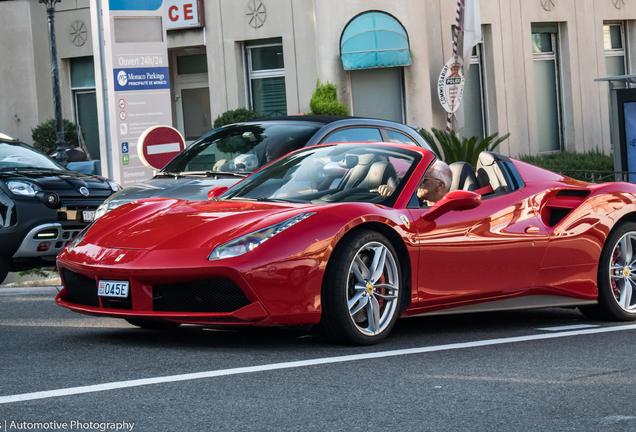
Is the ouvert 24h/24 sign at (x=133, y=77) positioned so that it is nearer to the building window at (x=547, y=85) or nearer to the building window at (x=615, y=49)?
the building window at (x=547, y=85)

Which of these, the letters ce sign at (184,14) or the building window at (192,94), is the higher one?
the letters ce sign at (184,14)

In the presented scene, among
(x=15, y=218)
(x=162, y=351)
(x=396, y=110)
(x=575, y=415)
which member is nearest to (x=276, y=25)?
(x=396, y=110)

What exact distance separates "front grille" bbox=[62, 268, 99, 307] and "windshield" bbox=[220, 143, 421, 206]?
124cm

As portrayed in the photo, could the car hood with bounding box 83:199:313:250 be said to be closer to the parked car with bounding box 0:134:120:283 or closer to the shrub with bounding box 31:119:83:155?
the parked car with bounding box 0:134:120:283

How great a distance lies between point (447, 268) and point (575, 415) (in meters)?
2.09

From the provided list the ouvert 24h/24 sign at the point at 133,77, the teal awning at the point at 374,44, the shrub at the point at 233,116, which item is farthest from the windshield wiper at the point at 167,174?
the shrub at the point at 233,116

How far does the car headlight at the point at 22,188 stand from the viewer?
372 inches

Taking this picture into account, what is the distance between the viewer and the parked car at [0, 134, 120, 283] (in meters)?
9.30

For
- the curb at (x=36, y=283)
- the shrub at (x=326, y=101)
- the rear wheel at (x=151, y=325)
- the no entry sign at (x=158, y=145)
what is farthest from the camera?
the shrub at (x=326, y=101)

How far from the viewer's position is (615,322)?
7.05 meters

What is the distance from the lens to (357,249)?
5.49 m

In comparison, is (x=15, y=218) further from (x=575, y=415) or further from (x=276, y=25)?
(x=276, y=25)

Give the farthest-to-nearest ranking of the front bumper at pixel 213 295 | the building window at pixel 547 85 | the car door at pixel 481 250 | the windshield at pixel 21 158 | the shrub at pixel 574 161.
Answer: the building window at pixel 547 85 < the shrub at pixel 574 161 < the windshield at pixel 21 158 < the car door at pixel 481 250 < the front bumper at pixel 213 295

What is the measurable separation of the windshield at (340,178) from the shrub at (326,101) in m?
13.5
